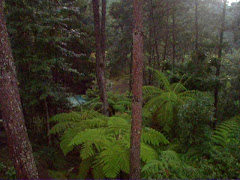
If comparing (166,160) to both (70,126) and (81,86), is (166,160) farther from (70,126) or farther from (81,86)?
(81,86)

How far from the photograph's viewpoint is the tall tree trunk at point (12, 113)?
12.4 feet

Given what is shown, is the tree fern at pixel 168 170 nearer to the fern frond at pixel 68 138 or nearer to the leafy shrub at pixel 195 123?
the leafy shrub at pixel 195 123

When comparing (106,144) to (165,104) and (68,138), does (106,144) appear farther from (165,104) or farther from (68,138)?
(165,104)

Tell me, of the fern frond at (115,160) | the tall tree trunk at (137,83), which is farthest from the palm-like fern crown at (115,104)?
the tall tree trunk at (137,83)

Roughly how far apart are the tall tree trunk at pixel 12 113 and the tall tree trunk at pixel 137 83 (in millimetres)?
2156

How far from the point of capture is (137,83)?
3.54 m

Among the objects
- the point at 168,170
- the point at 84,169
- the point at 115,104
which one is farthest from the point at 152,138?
the point at 115,104

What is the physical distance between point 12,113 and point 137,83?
8.09 ft

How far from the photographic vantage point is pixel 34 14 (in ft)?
21.1

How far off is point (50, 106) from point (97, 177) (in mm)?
4236

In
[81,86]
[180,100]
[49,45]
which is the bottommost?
[81,86]

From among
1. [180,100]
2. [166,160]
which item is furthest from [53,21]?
[166,160]

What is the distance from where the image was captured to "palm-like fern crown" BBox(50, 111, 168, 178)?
4.10 m

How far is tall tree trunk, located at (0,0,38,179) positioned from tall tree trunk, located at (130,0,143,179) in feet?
7.07
